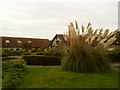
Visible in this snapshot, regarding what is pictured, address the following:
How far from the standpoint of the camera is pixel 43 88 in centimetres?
335

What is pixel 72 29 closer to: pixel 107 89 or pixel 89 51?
pixel 89 51

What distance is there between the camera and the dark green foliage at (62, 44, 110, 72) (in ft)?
18.7

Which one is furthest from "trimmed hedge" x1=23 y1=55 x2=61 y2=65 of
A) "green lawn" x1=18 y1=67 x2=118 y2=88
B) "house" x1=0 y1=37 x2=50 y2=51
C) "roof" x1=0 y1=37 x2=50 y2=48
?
"roof" x1=0 y1=37 x2=50 y2=48

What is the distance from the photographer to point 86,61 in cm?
572

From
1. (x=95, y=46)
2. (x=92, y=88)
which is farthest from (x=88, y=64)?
(x=92, y=88)

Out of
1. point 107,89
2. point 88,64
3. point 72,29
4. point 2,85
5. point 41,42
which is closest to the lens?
point 107,89

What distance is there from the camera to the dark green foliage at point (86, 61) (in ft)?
18.7

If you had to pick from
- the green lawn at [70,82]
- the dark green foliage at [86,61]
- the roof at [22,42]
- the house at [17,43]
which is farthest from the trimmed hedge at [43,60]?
the roof at [22,42]

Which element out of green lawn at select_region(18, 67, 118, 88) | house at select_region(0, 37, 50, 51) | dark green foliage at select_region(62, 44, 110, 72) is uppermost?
house at select_region(0, 37, 50, 51)

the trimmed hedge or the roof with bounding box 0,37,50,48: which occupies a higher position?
the roof with bounding box 0,37,50,48

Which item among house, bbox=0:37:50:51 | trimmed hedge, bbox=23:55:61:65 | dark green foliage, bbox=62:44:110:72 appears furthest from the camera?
house, bbox=0:37:50:51

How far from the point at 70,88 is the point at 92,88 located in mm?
512

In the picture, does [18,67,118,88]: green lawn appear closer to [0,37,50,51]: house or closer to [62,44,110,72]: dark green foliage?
[62,44,110,72]: dark green foliage

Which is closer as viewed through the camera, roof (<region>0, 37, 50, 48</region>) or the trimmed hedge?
the trimmed hedge
